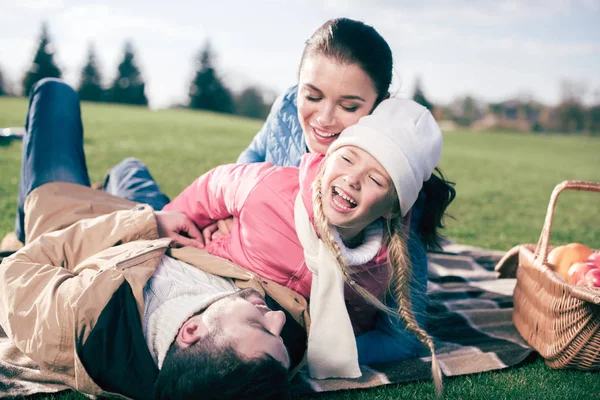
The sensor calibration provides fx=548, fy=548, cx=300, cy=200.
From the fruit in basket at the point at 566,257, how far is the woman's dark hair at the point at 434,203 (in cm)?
89

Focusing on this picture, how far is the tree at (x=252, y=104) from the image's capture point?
63.1 metres

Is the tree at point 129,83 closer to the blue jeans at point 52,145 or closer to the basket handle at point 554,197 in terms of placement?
the blue jeans at point 52,145

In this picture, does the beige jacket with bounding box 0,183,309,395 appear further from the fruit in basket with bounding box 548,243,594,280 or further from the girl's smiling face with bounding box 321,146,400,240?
the fruit in basket with bounding box 548,243,594,280

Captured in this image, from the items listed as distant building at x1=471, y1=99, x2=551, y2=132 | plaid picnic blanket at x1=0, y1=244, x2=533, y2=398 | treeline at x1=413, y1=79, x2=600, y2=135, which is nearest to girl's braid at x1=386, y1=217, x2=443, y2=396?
plaid picnic blanket at x1=0, y1=244, x2=533, y2=398

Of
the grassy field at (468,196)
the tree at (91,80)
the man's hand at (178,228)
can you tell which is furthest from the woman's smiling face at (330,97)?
the tree at (91,80)

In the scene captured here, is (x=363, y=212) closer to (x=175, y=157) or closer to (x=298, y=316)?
(x=298, y=316)

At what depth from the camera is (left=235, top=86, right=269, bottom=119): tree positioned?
2484 inches

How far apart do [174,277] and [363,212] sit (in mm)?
966

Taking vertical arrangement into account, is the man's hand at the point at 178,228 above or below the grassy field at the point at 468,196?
above

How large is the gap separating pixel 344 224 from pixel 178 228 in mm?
1155

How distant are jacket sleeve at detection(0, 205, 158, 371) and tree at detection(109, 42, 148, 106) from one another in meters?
52.2

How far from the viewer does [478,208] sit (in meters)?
9.40

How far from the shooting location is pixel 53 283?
2471 millimetres

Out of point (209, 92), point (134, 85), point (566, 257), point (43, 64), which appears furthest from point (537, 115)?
point (566, 257)
